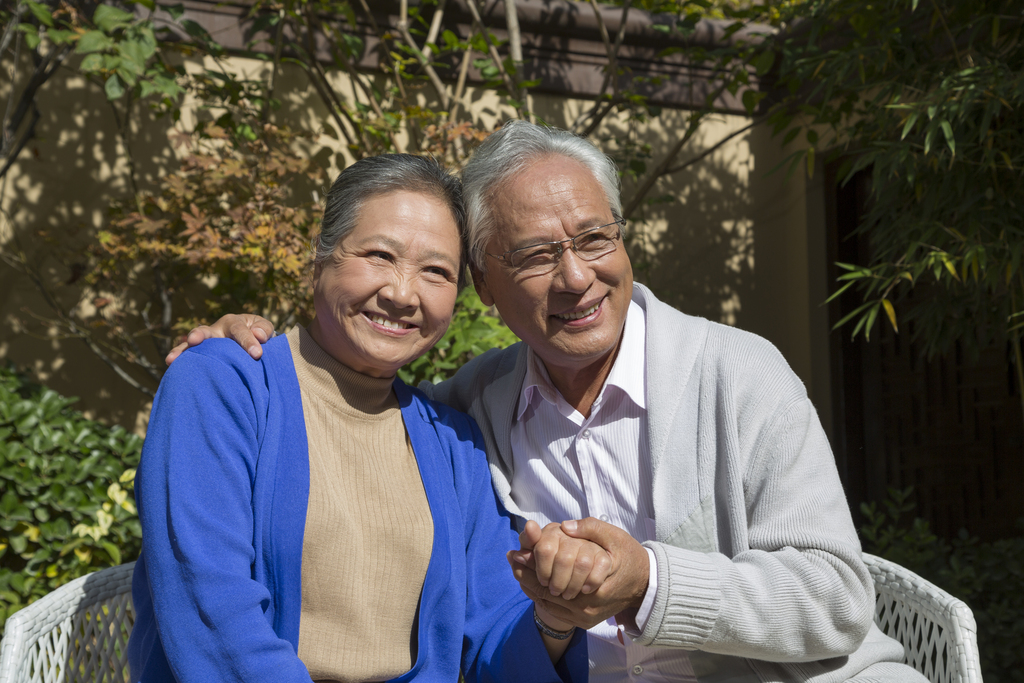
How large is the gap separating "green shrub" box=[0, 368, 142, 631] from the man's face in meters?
2.08

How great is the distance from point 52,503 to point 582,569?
2565mm

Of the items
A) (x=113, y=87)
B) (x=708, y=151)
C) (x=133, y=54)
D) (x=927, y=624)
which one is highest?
(x=133, y=54)

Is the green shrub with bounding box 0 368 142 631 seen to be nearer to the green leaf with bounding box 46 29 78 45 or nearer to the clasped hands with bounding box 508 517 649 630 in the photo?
the green leaf with bounding box 46 29 78 45

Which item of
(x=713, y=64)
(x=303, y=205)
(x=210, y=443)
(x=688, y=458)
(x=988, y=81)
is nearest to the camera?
(x=210, y=443)

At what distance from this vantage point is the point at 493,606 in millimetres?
1974

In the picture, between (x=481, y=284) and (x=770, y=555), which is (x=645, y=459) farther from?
(x=481, y=284)

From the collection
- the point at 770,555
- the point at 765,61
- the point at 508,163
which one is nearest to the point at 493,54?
the point at 765,61

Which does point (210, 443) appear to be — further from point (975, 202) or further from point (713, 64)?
point (713, 64)

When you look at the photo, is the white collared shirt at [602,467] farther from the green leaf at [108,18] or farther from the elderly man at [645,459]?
the green leaf at [108,18]

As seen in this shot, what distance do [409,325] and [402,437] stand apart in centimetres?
30

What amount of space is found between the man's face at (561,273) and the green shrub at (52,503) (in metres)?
2.08

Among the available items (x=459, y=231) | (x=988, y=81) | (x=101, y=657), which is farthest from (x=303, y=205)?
(x=988, y=81)

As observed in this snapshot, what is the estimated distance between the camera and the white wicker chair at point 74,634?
5.67 ft

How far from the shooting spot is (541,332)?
2.01m
